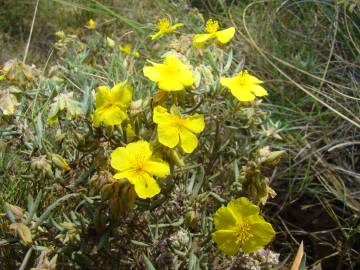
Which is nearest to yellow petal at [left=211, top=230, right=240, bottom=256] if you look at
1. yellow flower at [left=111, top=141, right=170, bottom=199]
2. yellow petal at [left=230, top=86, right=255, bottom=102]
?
yellow flower at [left=111, top=141, right=170, bottom=199]

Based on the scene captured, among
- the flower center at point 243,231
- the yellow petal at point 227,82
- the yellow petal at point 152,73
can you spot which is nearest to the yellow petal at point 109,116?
the yellow petal at point 152,73

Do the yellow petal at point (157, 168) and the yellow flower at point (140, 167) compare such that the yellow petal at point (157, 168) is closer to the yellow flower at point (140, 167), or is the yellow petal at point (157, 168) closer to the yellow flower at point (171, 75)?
the yellow flower at point (140, 167)

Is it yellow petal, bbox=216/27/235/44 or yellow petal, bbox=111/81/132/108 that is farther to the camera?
yellow petal, bbox=216/27/235/44

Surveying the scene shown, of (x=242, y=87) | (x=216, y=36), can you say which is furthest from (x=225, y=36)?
(x=242, y=87)

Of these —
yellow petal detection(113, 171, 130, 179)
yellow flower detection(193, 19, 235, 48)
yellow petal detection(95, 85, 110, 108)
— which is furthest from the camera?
yellow flower detection(193, 19, 235, 48)

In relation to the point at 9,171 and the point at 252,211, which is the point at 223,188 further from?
the point at 9,171

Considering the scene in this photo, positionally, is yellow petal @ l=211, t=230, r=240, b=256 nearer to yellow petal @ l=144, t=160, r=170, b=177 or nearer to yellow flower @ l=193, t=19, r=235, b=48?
yellow petal @ l=144, t=160, r=170, b=177
